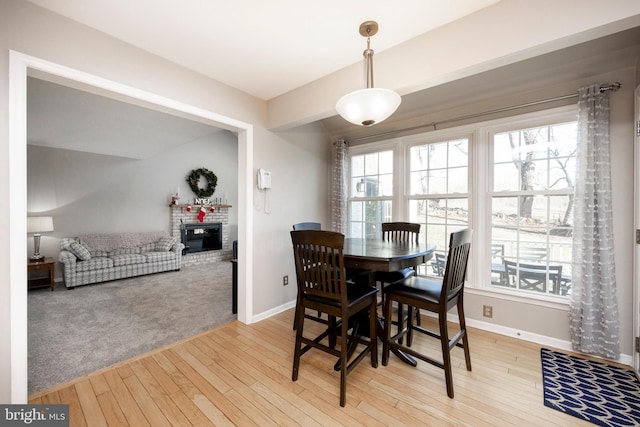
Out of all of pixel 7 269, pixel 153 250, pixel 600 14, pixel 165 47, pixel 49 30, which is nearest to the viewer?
pixel 600 14

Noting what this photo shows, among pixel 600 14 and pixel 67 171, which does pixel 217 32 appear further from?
pixel 67 171

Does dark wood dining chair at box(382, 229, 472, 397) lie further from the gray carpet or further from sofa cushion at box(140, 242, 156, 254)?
sofa cushion at box(140, 242, 156, 254)

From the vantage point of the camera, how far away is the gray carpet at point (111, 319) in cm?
219

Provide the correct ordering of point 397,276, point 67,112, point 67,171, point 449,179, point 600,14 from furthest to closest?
point 67,171 < point 67,112 < point 449,179 < point 397,276 < point 600,14

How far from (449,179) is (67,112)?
5197 millimetres

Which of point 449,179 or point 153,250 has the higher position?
point 449,179

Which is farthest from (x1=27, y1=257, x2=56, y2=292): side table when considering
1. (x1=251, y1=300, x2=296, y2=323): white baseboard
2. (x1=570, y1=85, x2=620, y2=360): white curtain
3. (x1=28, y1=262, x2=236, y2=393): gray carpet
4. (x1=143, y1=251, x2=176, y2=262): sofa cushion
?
(x1=570, y1=85, x2=620, y2=360): white curtain

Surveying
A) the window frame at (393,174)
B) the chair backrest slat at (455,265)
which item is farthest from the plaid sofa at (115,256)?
the chair backrest slat at (455,265)

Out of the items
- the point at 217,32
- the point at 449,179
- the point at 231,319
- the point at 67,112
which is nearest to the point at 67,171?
the point at 67,112

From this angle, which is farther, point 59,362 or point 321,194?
point 321,194

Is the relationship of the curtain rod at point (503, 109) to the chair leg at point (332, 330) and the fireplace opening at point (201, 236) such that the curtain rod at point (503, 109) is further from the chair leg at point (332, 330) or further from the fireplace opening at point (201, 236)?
the fireplace opening at point (201, 236)

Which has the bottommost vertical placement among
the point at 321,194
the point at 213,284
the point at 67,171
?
the point at 213,284

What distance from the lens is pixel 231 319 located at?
304 cm

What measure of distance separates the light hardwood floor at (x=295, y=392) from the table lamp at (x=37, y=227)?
392 cm
